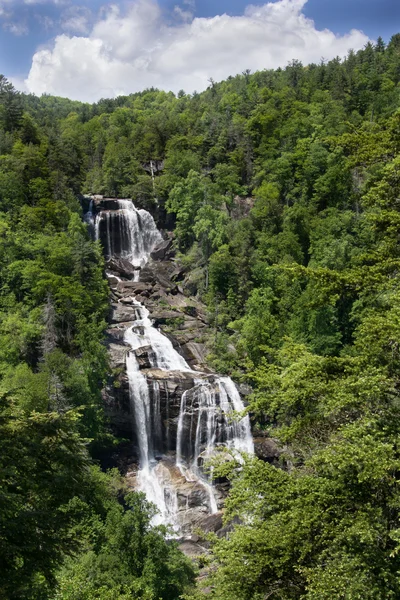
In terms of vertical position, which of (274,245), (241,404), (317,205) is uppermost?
(317,205)

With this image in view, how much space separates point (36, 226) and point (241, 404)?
24409 millimetres

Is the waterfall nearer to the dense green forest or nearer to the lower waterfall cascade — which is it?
the dense green forest

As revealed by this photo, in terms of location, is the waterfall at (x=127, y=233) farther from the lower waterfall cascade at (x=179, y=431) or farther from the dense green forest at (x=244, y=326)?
the lower waterfall cascade at (x=179, y=431)

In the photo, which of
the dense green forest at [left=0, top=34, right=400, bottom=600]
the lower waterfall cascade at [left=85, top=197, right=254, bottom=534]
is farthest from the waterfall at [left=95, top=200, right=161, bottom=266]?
the lower waterfall cascade at [left=85, top=197, right=254, bottom=534]

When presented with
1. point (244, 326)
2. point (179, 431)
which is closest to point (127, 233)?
point (244, 326)

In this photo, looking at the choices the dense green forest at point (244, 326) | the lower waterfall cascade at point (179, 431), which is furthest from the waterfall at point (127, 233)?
the lower waterfall cascade at point (179, 431)

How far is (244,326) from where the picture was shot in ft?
126

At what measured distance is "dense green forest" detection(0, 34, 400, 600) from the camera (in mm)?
7176

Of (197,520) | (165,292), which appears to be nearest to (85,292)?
(165,292)

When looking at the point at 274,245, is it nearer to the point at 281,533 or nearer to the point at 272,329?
the point at 272,329

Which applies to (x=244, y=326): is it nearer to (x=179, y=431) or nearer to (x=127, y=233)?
(x=179, y=431)

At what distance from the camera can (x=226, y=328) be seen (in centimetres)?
4175

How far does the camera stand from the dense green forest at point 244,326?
7176mm

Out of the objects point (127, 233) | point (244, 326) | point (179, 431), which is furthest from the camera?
point (127, 233)
